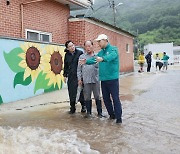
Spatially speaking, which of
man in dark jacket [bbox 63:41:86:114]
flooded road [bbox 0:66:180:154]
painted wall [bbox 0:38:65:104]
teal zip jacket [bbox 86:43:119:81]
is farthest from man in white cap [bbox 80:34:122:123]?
painted wall [bbox 0:38:65:104]

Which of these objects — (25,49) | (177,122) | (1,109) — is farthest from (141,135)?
(25,49)

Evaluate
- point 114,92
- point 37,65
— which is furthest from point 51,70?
point 114,92

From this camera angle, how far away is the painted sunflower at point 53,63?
10102 millimetres

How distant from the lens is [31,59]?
30.5 feet

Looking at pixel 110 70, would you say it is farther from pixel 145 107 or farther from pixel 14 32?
pixel 14 32

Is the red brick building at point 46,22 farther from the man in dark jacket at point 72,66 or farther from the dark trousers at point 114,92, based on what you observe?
the dark trousers at point 114,92

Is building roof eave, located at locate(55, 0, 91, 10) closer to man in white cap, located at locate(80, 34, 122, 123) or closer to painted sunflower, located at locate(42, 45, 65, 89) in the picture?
painted sunflower, located at locate(42, 45, 65, 89)

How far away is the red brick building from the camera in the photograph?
10615mm

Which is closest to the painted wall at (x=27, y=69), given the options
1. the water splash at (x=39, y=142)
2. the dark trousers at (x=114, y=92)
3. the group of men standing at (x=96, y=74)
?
the group of men standing at (x=96, y=74)

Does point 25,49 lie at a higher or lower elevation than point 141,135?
higher

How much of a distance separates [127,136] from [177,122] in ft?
4.96

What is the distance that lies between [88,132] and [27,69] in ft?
14.3

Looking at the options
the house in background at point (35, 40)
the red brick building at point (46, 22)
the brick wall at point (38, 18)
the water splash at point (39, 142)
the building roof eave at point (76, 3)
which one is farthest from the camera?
the building roof eave at point (76, 3)

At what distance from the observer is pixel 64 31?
551 inches
